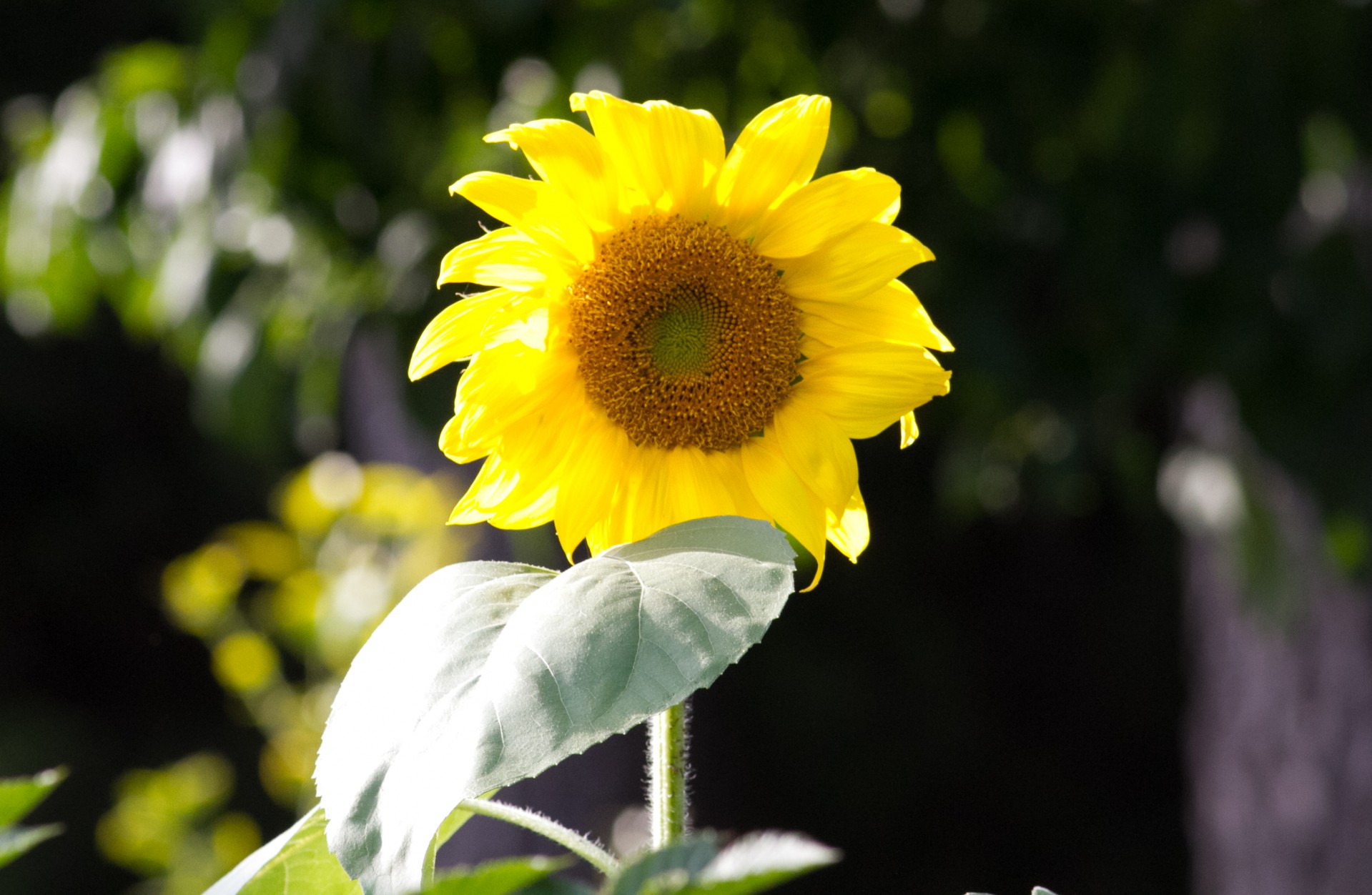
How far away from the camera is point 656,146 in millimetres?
448

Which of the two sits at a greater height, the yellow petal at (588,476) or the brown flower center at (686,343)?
the brown flower center at (686,343)

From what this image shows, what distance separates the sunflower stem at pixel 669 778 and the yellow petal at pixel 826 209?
7.8 inches

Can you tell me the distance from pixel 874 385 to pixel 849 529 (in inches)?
2.4

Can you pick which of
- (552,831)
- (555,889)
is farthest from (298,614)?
(555,889)

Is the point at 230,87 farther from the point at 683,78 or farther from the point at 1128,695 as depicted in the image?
the point at 1128,695

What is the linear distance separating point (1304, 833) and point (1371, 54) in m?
1.52

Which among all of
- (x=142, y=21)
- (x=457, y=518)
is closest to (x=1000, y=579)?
(x=142, y=21)

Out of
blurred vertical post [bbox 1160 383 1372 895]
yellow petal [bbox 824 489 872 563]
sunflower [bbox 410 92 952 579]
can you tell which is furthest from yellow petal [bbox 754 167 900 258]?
blurred vertical post [bbox 1160 383 1372 895]

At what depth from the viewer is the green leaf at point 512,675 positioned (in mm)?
272

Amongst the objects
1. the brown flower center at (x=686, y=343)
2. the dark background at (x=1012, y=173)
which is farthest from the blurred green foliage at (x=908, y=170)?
the brown flower center at (x=686, y=343)

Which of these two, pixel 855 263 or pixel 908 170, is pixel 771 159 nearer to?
pixel 855 263

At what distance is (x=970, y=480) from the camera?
222cm

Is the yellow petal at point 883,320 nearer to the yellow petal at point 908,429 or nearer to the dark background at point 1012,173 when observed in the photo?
the yellow petal at point 908,429

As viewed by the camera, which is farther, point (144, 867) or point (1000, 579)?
point (1000, 579)
